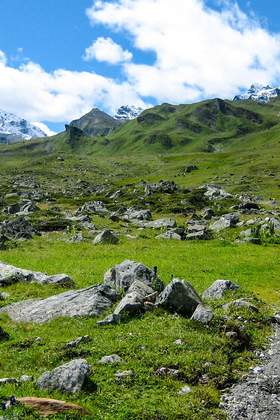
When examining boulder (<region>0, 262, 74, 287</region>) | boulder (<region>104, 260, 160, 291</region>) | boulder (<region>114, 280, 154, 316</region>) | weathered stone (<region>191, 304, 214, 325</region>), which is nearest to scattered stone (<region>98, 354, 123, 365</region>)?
boulder (<region>114, 280, 154, 316</region>)

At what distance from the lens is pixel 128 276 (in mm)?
29734

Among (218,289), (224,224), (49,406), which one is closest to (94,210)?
(224,224)

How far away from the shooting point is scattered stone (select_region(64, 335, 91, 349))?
2084 cm

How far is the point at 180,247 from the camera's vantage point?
50031mm

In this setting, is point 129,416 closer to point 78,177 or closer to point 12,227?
point 12,227

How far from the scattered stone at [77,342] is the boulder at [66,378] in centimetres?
330

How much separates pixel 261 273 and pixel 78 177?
15889cm

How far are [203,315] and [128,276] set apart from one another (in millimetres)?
6424

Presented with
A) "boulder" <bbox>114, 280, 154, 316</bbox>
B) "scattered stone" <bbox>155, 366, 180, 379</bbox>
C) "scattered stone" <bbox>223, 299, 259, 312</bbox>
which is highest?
"boulder" <bbox>114, 280, 154, 316</bbox>

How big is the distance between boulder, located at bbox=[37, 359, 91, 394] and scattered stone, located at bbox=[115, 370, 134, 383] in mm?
1161

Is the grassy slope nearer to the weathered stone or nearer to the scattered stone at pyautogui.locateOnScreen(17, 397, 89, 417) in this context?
the scattered stone at pyautogui.locateOnScreen(17, 397, 89, 417)

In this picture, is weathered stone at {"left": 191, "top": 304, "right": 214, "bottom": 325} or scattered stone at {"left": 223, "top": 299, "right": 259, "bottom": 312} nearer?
weathered stone at {"left": 191, "top": 304, "right": 214, "bottom": 325}

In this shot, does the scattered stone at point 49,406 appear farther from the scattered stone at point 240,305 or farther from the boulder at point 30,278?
the boulder at point 30,278

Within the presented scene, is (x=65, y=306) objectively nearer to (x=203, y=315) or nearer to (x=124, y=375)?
(x=203, y=315)
